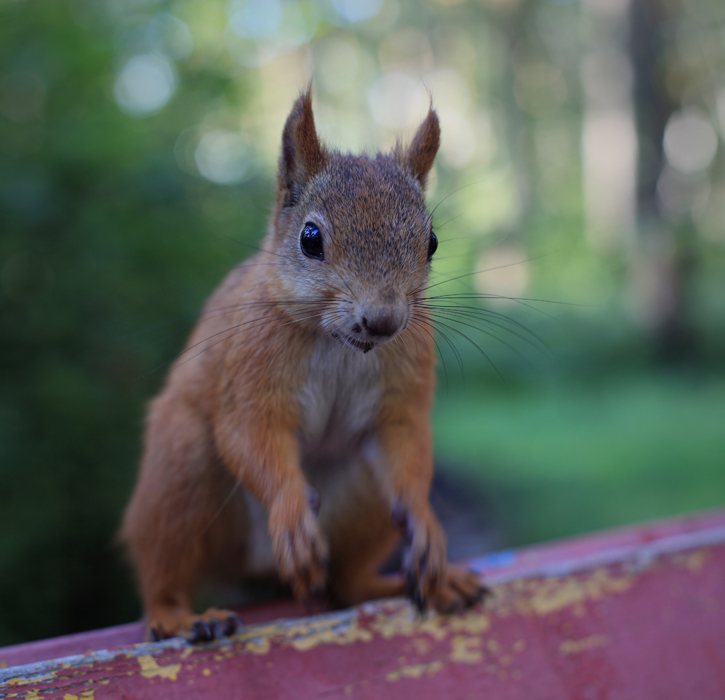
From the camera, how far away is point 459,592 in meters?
1.14

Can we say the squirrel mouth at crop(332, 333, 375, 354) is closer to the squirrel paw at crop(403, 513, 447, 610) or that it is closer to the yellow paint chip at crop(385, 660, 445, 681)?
the squirrel paw at crop(403, 513, 447, 610)

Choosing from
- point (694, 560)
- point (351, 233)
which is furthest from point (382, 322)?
point (694, 560)

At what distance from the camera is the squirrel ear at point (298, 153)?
1079 mm

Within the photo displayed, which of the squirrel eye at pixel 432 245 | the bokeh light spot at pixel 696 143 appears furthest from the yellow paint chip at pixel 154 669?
the bokeh light spot at pixel 696 143

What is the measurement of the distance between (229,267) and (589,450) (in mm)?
3228

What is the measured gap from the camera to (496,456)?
14.4 feet

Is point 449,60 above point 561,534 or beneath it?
above

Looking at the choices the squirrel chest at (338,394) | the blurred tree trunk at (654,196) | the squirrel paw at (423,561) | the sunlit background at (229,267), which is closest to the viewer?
the squirrel paw at (423,561)

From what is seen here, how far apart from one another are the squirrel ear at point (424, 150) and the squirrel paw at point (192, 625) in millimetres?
819

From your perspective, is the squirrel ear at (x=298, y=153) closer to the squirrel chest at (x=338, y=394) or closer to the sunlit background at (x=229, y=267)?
the sunlit background at (x=229, y=267)

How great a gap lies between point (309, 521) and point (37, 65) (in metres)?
1.44

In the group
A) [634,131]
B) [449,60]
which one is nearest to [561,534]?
[634,131]

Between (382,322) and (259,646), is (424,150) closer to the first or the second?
(382,322)

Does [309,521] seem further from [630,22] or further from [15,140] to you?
[630,22]
